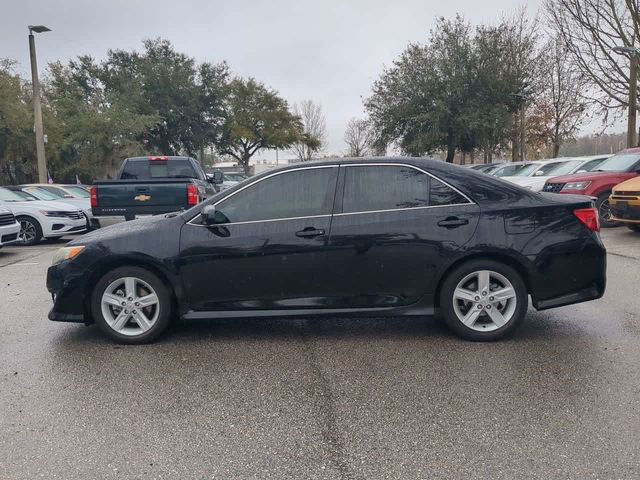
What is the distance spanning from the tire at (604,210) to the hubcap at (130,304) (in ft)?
34.7

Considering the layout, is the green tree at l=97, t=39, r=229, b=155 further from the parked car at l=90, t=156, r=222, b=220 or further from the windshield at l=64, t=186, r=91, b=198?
the parked car at l=90, t=156, r=222, b=220

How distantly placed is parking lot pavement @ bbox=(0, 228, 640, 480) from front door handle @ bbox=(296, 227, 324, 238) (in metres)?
0.99

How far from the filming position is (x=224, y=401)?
12.2 feet

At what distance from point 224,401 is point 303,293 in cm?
133

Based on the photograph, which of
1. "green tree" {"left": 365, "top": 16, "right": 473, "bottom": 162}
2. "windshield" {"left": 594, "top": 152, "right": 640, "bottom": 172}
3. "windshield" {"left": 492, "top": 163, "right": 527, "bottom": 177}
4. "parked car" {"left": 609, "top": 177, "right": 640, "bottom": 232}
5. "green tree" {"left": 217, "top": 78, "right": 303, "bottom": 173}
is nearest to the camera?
"parked car" {"left": 609, "top": 177, "right": 640, "bottom": 232}

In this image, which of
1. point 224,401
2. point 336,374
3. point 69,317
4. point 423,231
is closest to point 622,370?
point 423,231

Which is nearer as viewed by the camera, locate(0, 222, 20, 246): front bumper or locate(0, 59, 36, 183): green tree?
locate(0, 222, 20, 246): front bumper

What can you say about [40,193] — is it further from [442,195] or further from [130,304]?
[442,195]

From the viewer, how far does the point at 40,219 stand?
12406mm

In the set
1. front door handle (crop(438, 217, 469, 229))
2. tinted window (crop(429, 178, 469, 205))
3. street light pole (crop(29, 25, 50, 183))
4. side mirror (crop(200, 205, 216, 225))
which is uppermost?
street light pole (crop(29, 25, 50, 183))

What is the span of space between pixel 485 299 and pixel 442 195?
980 millimetres

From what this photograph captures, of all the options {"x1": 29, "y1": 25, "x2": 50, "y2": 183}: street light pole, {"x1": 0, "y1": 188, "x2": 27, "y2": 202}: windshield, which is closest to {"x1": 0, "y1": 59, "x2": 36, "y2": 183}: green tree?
{"x1": 29, "y1": 25, "x2": 50, "y2": 183}: street light pole

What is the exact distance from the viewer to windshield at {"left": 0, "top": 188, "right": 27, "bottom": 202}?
13167 millimetres

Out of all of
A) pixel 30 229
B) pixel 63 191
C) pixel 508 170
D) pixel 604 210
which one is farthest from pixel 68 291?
pixel 508 170
